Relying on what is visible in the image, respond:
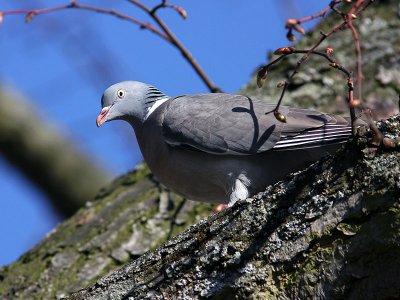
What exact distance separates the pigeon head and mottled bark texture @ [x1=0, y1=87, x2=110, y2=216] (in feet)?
6.75

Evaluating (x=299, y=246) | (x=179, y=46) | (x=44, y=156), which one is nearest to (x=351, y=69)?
(x=179, y=46)

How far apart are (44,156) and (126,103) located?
2216 millimetres

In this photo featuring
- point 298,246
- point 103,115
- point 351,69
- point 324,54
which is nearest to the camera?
point 298,246

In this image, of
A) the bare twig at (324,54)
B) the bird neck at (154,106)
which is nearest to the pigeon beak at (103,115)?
the bird neck at (154,106)

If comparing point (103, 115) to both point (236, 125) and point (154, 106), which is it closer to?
point (154, 106)

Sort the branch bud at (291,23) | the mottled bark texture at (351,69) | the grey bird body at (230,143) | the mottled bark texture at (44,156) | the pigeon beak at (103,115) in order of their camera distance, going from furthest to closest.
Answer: the mottled bark texture at (44,156), the mottled bark texture at (351,69), the pigeon beak at (103,115), the grey bird body at (230,143), the branch bud at (291,23)

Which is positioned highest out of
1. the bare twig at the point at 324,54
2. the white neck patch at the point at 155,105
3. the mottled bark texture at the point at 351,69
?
the bare twig at the point at 324,54

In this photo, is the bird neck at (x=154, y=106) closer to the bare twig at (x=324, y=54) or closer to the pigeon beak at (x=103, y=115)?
the pigeon beak at (x=103, y=115)

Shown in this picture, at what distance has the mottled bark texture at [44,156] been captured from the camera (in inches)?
239

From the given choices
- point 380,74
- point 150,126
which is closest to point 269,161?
point 150,126

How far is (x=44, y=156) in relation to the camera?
6.19 m

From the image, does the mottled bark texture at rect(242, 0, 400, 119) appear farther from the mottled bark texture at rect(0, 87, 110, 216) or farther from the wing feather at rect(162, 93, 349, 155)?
the mottled bark texture at rect(0, 87, 110, 216)

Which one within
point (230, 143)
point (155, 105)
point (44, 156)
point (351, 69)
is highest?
point (155, 105)

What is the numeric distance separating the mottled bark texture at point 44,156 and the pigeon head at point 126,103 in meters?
2.06
